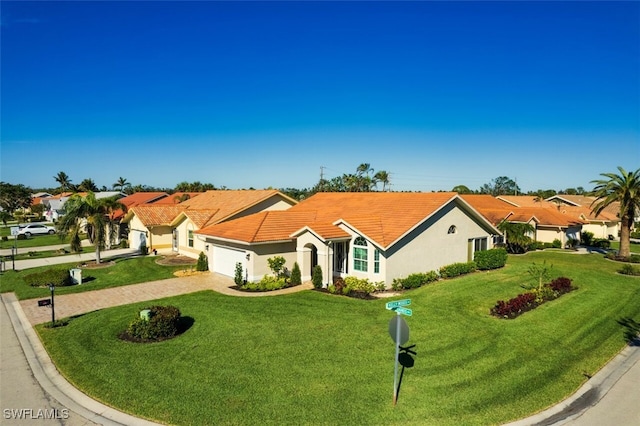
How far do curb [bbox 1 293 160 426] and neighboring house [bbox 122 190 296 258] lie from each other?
16330 millimetres

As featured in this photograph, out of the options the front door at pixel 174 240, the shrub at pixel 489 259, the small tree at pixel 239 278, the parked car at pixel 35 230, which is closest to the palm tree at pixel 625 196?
the shrub at pixel 489 259

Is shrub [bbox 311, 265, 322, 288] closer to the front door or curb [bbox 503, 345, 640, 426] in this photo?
curb [bbox 503, 345, 640, 426]

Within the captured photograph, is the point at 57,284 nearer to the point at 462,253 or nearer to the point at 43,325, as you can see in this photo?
the point at 43,325

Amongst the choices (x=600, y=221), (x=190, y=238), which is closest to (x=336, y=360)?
(x=190, y=238)

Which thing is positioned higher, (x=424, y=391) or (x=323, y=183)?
(x=323, y=183)

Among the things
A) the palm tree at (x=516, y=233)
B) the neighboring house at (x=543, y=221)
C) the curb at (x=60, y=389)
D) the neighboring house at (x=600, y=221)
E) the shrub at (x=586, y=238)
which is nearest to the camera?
the curb at (x=60, y=389)

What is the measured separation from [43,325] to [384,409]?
1408cm

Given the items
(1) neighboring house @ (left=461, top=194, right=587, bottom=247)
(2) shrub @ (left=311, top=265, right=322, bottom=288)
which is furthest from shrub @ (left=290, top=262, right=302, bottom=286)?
(1) neighboring house @ (left=461, top=194, right=587, bottom=247)

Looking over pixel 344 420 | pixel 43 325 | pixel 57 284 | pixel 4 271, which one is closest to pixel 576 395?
pixel 344 420

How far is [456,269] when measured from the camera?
2414 centimetres

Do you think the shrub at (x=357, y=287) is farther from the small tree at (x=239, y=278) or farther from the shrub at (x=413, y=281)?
the small tree at (x=239, y=278)

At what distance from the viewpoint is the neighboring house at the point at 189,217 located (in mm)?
31703

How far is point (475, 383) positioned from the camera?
10547 millimetres

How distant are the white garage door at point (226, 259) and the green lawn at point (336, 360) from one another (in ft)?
16.3
